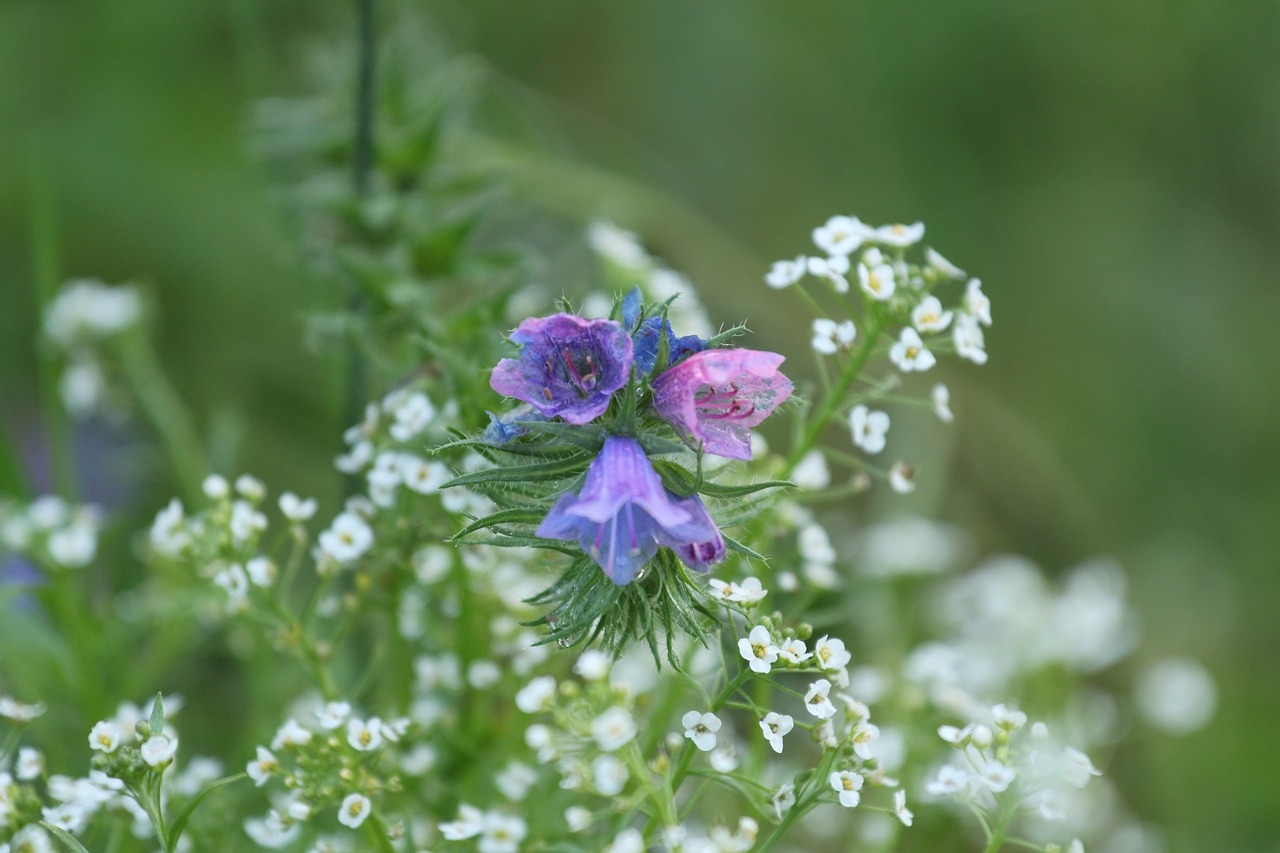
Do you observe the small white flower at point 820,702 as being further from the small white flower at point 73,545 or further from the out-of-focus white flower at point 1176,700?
the out-of-focus white flower at point 1176,700

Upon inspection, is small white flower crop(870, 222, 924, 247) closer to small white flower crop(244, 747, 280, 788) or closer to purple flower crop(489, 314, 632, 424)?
purple flower crop(489, 314, 632, 424)

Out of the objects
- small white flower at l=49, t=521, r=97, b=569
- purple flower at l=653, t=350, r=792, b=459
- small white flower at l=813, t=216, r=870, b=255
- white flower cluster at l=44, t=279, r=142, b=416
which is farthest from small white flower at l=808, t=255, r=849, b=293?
white flower cluster at l=44, t=279, r=142, b=416

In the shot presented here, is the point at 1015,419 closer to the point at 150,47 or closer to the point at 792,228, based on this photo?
the point at 792,228

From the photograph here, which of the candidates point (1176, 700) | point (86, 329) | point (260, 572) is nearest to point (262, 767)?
point (260, 572)

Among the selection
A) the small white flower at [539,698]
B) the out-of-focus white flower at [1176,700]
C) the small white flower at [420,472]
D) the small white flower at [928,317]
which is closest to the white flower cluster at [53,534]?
the small white flower at [420,472]

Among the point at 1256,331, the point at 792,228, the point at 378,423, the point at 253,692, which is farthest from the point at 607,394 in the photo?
the point at 1256,331

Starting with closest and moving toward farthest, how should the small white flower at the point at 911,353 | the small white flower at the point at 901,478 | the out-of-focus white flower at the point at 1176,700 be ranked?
the small white flower at the point at 911,353 < the small white flower at the point at 901,478 < the out-of-focus white flower at the point at 1176,700
